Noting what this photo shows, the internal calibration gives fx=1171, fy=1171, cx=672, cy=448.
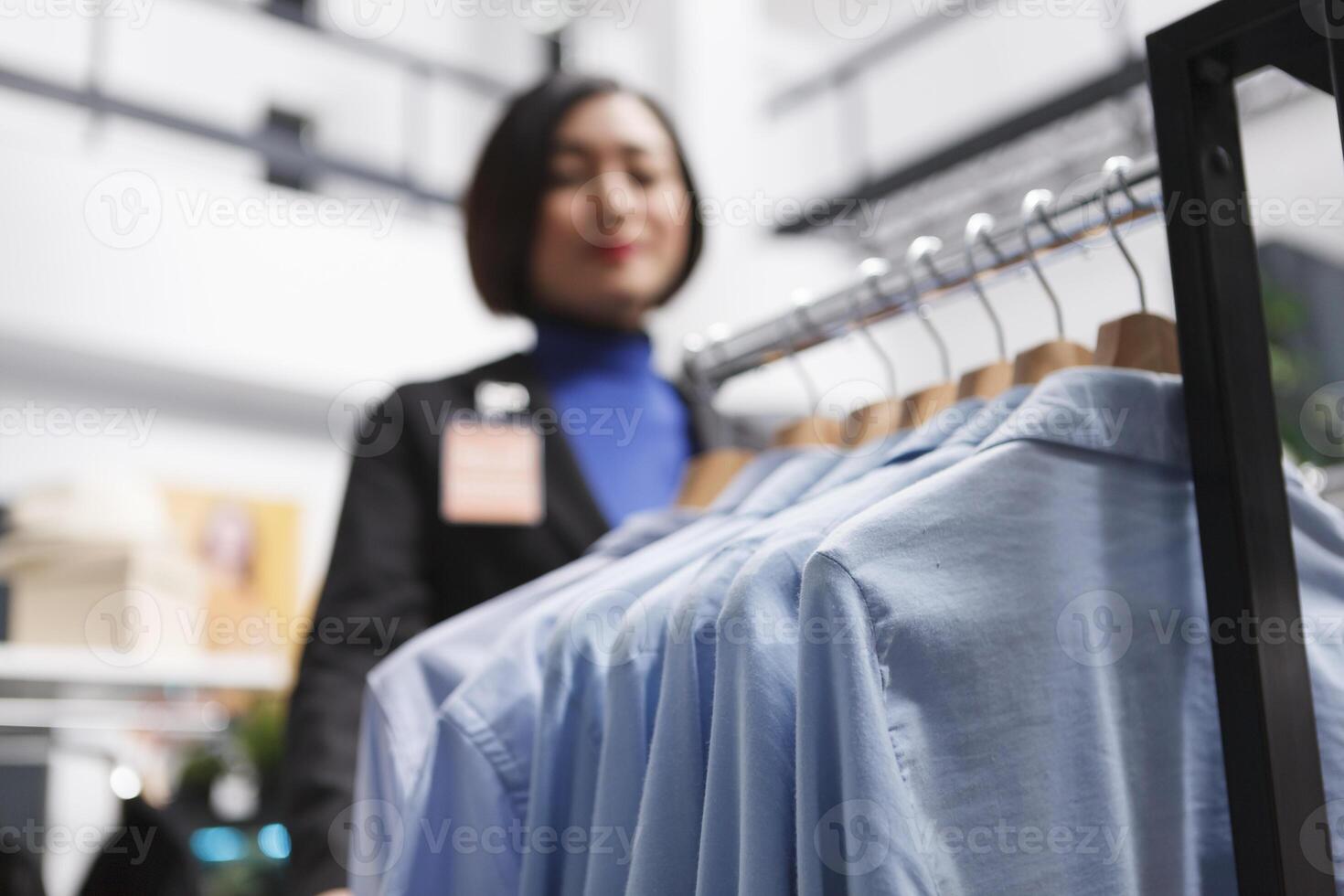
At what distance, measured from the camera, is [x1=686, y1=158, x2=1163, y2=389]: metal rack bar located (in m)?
0.76

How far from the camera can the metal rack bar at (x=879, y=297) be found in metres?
0.76

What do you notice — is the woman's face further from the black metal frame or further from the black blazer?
the black metal frame

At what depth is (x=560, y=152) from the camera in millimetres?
1271

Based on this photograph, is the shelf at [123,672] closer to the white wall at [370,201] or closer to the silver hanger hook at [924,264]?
the white wall at [370,201]

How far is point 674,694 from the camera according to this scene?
627mm

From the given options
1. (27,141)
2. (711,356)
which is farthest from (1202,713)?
(27,141)

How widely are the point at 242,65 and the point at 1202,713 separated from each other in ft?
17.4

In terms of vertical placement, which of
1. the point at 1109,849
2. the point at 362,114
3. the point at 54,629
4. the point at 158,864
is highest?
the point at 362,114

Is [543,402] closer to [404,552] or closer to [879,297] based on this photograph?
[404,552]

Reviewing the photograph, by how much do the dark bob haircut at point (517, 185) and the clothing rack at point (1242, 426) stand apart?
0.74 meters

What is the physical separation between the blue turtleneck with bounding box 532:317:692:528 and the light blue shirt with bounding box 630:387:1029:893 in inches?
22.9

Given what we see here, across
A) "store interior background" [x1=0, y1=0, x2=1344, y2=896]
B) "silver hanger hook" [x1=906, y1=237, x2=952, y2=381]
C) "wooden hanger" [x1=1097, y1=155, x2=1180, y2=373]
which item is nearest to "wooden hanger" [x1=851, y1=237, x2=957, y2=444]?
"silver hanger hook" [x1=906, y1=237, x2=952, y2=381]

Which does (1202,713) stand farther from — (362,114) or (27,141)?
(362,114)

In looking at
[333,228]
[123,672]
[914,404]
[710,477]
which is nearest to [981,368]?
[914,404]
